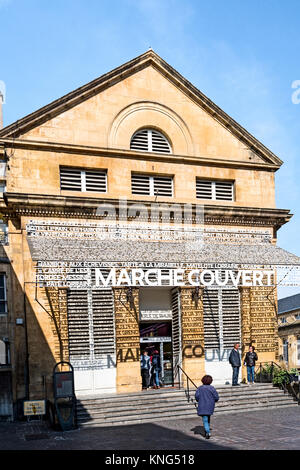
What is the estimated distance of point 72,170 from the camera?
912 inches

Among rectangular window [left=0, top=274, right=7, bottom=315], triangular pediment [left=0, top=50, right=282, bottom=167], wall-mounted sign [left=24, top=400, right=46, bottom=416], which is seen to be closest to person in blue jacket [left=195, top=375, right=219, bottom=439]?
wall-mounted sign [left=24, top=400, right=46, bottom=416]

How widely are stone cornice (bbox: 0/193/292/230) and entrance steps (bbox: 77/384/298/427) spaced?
680cm

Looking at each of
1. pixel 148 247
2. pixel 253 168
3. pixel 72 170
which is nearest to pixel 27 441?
pixel 148 247

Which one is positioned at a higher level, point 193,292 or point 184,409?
point 193,292

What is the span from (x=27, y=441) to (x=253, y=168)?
15203 millimetres

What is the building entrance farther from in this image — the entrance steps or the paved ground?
the paved ground

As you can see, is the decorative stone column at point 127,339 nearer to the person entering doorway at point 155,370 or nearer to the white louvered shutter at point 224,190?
the person entering doorway at point 155,370

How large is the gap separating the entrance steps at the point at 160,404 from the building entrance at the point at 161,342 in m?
1.88

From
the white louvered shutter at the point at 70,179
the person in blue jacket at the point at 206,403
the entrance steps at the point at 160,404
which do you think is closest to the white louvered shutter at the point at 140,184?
the white louvered shutter at the point at 70,179

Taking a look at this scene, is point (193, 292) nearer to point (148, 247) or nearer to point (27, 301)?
point (148, 247)

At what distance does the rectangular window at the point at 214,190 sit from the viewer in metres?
25.1

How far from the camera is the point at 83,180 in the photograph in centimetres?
2325

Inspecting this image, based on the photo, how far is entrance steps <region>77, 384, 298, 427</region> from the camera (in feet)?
62.0

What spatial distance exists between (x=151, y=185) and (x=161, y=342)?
6.42 metres
